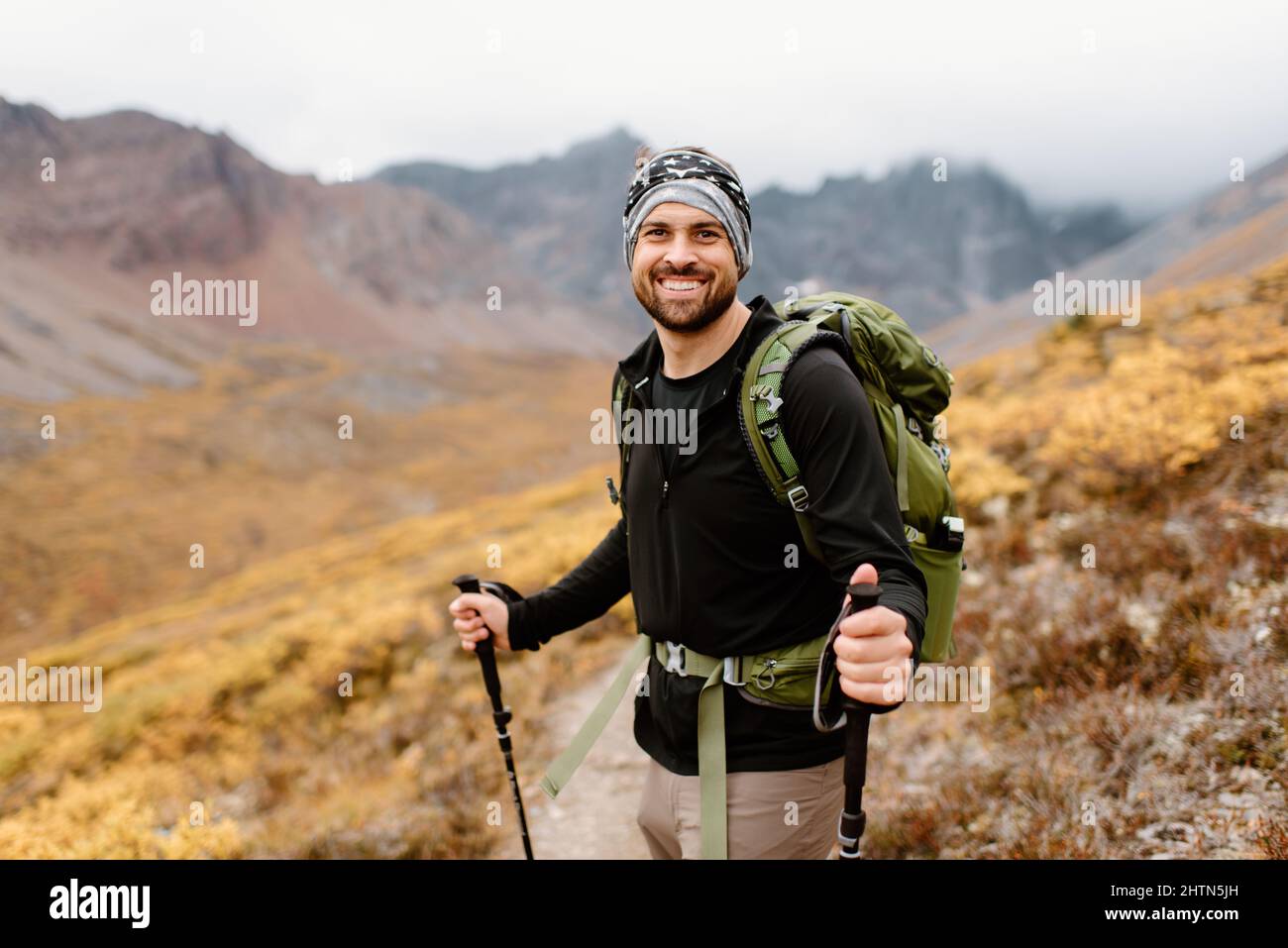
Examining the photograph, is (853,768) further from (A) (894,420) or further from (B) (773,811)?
(A) (894,420)

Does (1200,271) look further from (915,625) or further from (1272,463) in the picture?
(915,625)

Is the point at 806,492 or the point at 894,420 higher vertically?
the point at 894,420

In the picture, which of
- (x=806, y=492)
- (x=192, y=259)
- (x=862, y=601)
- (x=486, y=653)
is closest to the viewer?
(x=862, y=601)

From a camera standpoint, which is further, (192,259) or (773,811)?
(192,259)

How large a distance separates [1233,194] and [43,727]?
5324 inches

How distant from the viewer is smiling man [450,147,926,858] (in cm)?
194

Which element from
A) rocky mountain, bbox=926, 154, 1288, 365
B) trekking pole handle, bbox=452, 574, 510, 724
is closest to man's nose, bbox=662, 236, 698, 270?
trekking pole handle, bbox=452, 574, 510, 724

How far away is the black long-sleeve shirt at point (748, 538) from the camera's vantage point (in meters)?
1.70

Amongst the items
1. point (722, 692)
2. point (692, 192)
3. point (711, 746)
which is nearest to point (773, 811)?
point (711, 746)

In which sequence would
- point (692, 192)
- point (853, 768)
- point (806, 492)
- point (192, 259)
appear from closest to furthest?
point (853, 768) → point (806, 492) → point (692, 192) → point (192, 259)

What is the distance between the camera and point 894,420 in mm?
2012

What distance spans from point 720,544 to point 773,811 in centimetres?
72

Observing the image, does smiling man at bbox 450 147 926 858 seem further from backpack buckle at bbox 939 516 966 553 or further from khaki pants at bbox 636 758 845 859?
backpack buckle at bbox 939 516 966 553

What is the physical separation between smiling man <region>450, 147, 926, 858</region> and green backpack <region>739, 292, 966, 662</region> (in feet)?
0.16
